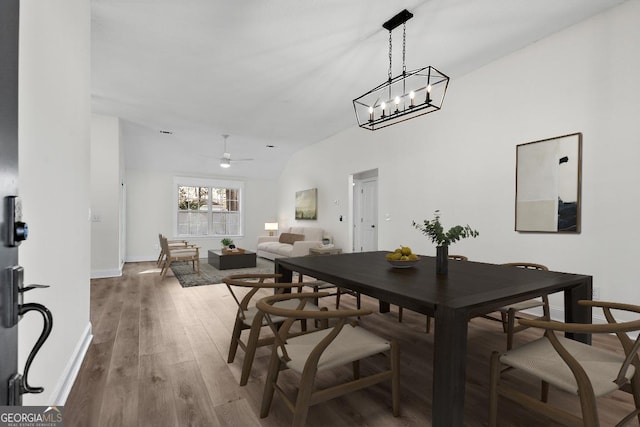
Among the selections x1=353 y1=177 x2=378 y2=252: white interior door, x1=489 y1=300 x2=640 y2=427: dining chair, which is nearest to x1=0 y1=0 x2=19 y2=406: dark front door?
x1=489 y1=300 x2=640 y2=427: dining chair

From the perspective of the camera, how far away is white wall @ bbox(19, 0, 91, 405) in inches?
50.6

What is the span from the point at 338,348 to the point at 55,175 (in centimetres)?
179

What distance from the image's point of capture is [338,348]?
1577mm

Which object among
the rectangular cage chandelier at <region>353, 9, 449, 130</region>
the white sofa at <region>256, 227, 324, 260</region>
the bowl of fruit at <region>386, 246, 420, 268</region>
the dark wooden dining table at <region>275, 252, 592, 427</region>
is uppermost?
the rectangular cage chandelier at <region>353, 9, 449, 130</region>

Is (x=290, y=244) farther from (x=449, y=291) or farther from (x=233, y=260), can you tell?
(x=449, y=291)

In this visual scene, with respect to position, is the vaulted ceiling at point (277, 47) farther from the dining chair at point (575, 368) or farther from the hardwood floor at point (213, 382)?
the hardwood floor at point (213, 382)

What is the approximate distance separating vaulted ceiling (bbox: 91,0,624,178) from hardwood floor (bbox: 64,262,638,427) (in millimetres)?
2952

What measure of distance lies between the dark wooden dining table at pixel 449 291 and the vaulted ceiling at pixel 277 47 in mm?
2291

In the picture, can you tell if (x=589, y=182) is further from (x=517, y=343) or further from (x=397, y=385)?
(x=397, y=385)

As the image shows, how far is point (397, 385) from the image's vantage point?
5.47ft

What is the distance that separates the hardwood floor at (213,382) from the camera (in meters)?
1.65

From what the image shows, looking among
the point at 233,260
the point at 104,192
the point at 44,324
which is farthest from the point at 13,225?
the point at 233,260

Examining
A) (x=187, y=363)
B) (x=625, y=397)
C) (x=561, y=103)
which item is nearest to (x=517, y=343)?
(x=625, y=397)

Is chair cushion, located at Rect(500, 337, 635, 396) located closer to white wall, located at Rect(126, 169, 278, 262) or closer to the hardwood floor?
the hardwood floor
